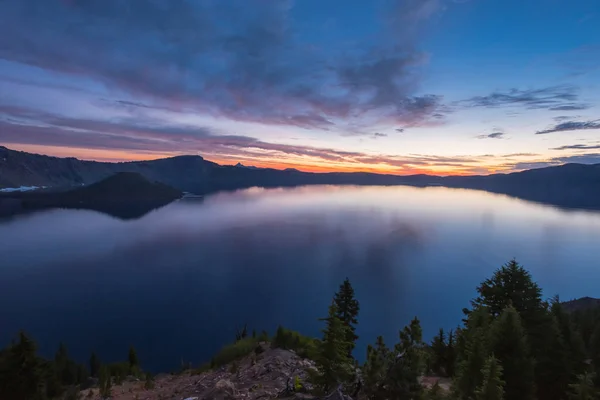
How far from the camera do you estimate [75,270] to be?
8575 cm

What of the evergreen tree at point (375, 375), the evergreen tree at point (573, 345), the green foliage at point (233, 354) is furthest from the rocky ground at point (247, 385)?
the evergreen tree at point (573, 345)

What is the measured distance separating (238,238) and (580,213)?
688ft

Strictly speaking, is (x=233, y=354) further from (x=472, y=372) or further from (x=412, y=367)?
(x=412, y=367)

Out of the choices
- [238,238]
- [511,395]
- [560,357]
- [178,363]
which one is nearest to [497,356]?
[511,395]

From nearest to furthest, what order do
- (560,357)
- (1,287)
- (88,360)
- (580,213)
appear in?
(560,357) → (88,360) → (1,287) → (580,213)

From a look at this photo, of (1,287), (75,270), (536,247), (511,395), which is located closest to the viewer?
(511,395)

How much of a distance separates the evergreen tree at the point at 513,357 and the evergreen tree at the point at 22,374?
24059 millimetres

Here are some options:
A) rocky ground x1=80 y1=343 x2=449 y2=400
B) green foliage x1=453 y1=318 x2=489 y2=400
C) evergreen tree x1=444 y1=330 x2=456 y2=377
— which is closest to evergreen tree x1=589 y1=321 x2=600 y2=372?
evergreen tree x1=444 y1=330 x2=456 y2=377

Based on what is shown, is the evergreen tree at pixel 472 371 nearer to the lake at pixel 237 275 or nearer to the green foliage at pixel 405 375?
the green foliage at pixel 405 375

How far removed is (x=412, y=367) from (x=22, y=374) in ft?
69.4

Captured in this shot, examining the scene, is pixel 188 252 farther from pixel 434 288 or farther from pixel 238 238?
pixel 434 288

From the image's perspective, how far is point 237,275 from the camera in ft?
274

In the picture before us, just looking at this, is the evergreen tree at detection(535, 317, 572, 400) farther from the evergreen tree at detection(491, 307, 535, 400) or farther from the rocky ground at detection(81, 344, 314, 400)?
the rocky ground at detection(81, 344, 314, 400)

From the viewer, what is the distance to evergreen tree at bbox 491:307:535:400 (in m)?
13.5
